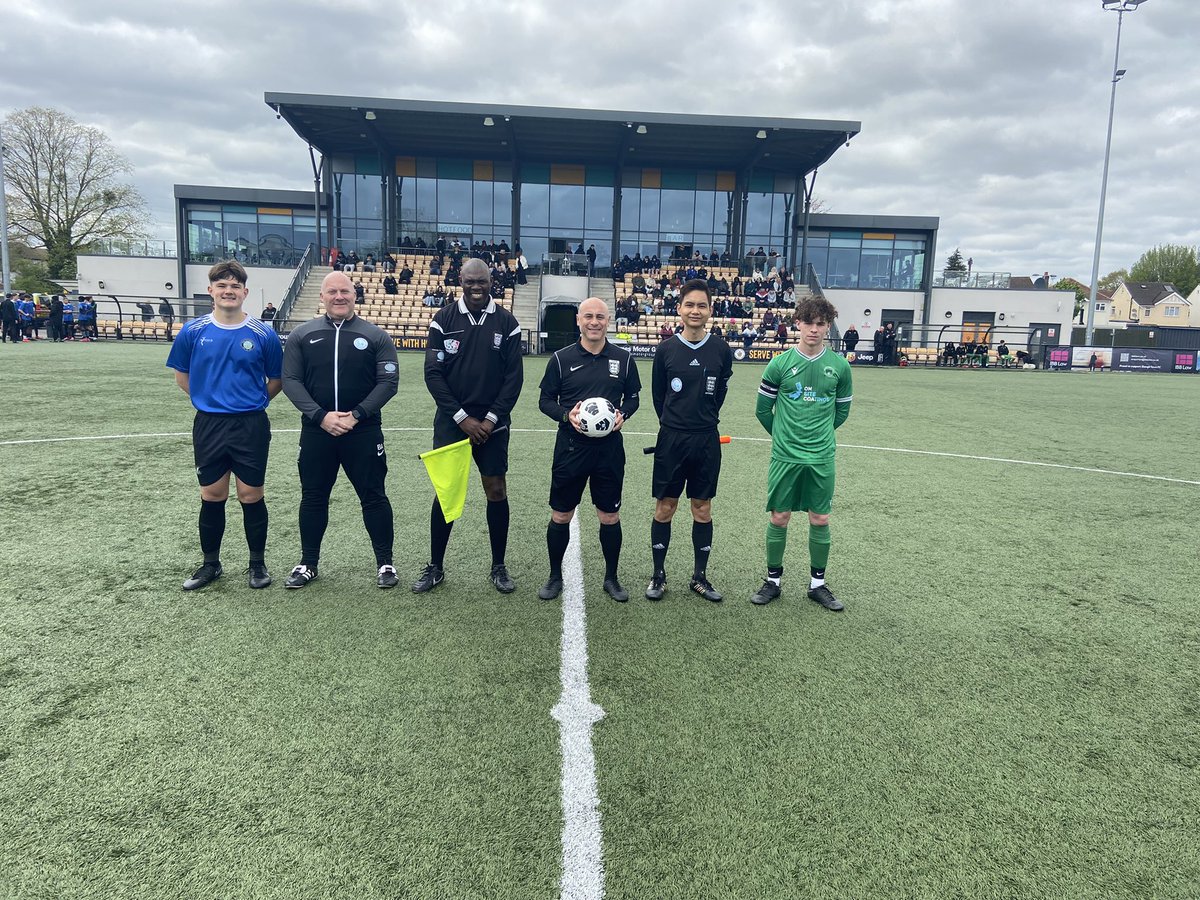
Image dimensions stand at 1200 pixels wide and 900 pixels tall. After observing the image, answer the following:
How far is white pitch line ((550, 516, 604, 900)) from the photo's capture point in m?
2.32

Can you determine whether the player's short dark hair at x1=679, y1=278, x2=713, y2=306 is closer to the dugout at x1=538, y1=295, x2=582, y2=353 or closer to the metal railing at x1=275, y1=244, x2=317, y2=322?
the dugout at x1=538, y1=295, x2=582, y2=353

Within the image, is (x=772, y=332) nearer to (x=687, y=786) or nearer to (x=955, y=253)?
(x=687, y=786)

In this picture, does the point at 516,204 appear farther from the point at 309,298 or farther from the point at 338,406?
the point at 338,406

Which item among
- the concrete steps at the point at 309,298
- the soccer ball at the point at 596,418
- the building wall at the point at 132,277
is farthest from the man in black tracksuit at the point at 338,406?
the building wall at the point at 132,277

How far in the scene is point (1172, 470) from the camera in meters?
9.23

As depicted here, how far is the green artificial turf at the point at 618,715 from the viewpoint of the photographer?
2396 millimetres

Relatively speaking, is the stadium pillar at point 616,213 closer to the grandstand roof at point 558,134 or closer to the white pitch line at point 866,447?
the grandstand roof at point 558,134

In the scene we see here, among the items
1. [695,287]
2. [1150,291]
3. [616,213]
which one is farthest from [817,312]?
[1150,291]

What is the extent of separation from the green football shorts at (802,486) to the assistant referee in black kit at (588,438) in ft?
3.48

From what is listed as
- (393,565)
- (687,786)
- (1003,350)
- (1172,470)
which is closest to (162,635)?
(393,565)

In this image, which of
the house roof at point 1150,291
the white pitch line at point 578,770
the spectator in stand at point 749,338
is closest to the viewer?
the white pitch line at point 578,770

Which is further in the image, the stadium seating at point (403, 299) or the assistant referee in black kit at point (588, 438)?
the stadium seating at point (403, 299)

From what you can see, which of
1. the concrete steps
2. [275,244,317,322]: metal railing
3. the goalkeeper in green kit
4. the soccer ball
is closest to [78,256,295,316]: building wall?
[275,244,317,322]: metal railing

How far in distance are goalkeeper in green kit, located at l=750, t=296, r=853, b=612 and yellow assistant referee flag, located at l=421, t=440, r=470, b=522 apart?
6.83 ft
